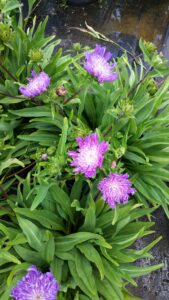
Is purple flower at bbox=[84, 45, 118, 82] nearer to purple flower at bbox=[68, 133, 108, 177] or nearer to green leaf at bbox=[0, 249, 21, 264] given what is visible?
purple flower at bbox=[68, 133, 108, 177]

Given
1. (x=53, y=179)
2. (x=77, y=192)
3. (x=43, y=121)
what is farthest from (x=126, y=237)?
(x=43, y=121)

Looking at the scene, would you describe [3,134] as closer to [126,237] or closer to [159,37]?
[126,237]

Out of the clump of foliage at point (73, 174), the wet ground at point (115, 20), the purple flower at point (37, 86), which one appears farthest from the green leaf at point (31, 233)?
the wet ground at point (115, 20)

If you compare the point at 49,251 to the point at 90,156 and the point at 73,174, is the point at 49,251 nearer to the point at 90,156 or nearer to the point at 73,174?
the point at 73,174

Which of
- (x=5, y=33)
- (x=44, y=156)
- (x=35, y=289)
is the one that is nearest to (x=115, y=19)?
(x=5, y=33)

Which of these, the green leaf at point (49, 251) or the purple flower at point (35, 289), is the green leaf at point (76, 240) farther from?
the purple flower at point (35, 289)

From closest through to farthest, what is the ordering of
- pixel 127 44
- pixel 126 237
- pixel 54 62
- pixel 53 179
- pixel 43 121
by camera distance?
1. pixel 53 179
2. pixel 126 237
3. pixel 43 121
4. pixel 54 62
5. pixel 127 44
